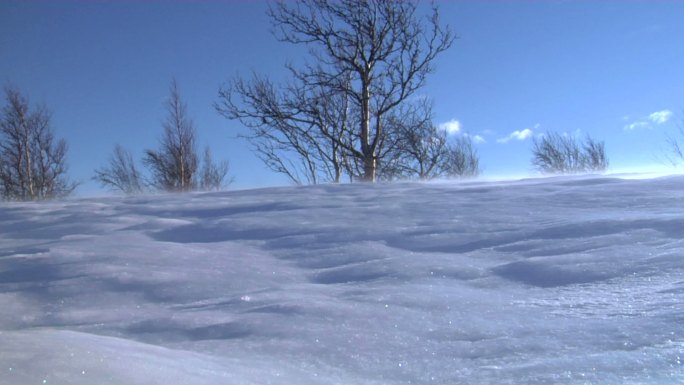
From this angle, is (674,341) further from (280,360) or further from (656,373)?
(280,360)

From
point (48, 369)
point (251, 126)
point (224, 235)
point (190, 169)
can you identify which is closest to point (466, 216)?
point (224, 235)

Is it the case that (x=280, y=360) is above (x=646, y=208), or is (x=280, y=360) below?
below

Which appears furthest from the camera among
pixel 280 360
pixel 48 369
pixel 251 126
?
pixel 251 126

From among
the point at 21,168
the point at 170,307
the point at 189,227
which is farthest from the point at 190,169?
the point at 170,307

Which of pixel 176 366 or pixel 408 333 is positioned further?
pixel 408 333

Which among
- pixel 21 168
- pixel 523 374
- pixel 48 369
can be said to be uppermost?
pixel 21 168

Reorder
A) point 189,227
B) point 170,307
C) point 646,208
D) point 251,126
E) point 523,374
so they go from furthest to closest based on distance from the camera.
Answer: point 251,126, point 189,227, point 646,208, point 170,307, point 523,374

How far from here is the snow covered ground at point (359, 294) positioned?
1438mm

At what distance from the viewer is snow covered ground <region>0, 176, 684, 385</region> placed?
1.44 m

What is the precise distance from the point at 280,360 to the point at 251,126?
13.7 metres

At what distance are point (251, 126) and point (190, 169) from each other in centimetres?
599

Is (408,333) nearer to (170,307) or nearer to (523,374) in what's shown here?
(523,374)

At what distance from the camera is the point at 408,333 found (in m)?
1.71

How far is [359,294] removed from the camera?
2.09 m
